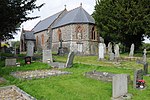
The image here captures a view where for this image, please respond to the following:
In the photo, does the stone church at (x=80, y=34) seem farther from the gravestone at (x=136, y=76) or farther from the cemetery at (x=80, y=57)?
the gravestone at (x=136, y=76)

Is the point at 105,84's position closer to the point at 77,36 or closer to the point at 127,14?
the point at 127,14

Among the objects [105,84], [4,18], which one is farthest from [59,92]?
[4,18]

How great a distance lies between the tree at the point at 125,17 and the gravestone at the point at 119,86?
21914 mm

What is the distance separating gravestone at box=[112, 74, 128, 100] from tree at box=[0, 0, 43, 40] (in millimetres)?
12315

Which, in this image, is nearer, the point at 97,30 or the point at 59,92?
the point at 59,92

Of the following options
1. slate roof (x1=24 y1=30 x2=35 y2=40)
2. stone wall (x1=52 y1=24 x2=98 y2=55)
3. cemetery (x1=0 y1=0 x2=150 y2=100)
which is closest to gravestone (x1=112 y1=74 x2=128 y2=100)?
cemetery (x1=0 y1=0 x2=150 y2=100)

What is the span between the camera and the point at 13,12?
1884 cm

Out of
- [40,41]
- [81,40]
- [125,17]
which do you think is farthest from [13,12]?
[40,41]

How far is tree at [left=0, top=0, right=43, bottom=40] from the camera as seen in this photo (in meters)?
17.9

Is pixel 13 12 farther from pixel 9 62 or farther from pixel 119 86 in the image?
pixel 119 86

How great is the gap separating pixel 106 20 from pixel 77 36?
23.4 ft

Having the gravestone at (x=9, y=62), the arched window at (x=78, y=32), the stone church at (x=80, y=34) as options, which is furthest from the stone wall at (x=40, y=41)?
the gravestone at (x=9, y=62)

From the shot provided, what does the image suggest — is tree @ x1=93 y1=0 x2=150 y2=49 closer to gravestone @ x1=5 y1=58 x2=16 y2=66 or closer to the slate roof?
gravestone @ x1=5 y1=58 x2=16 y2=66

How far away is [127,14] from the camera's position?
29797 mm
